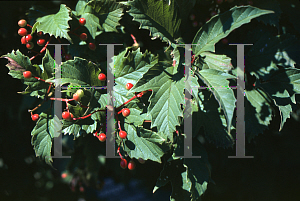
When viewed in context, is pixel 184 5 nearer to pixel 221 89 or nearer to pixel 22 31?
pixel 221 89

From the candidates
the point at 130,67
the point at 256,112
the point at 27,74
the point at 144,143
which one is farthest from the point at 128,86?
the point at 256,112

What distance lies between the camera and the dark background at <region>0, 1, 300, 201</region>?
96 centimetres

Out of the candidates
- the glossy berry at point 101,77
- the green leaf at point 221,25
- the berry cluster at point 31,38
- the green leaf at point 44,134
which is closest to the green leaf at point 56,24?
the berry cluster at point 31,38

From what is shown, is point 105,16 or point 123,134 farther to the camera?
point 105,16

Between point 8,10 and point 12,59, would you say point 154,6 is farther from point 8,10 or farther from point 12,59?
point 8,10

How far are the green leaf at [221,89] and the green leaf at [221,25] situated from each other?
0.07 metres

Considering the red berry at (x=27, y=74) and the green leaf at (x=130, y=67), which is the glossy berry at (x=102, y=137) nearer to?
the green leaf at (x=130, y=67)

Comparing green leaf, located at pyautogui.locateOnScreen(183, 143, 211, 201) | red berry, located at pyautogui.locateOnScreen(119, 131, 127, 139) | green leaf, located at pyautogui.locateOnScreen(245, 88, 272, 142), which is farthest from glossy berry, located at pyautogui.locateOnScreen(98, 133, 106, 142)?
green leaf, located at pyautogui.locateOnScreen(245, 88, 272, 142)

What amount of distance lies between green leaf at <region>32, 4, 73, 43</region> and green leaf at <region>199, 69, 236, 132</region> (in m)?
0.41

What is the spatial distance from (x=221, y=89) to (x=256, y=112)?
1.12 ft

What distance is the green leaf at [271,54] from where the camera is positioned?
88cm

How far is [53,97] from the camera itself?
0.76 m

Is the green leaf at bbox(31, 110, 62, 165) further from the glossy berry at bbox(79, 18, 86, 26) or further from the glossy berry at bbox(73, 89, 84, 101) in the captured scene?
the glossy berry at bbox(79, 18, 86, 26)

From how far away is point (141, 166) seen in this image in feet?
3.62
